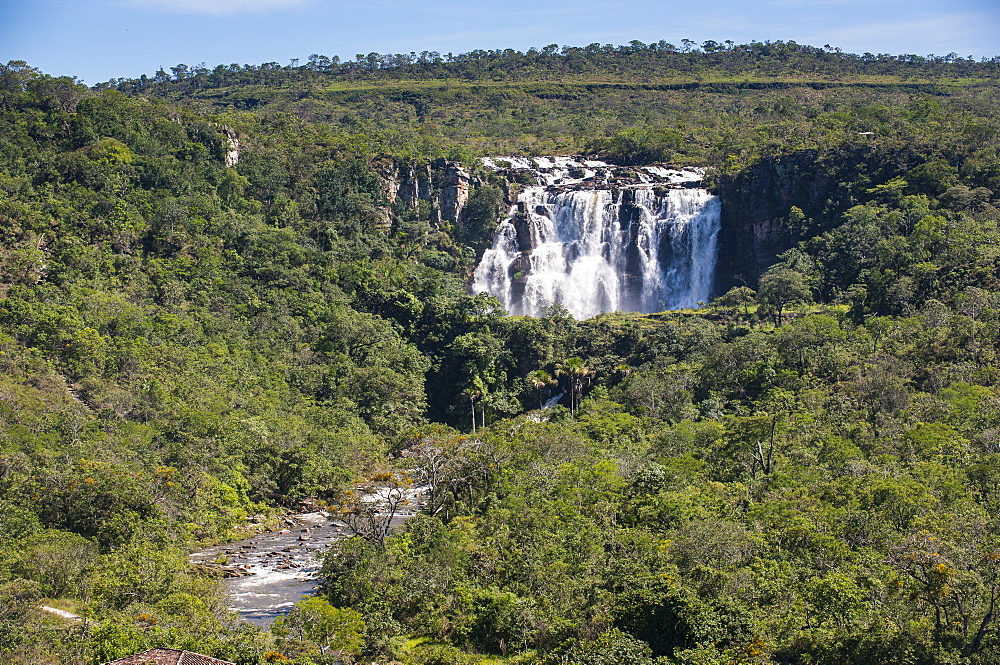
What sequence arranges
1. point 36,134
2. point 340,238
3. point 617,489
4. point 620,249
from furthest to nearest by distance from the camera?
point 620,249 < point 340,238 < point 36,134 < point 617,489

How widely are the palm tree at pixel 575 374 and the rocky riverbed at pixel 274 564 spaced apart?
20.4 metres

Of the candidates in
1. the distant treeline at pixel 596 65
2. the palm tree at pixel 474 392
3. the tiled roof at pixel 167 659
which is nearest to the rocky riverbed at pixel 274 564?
the tiled roof at pixel 167 659

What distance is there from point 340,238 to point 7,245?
22.8 metres

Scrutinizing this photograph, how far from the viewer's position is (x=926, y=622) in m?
22.8

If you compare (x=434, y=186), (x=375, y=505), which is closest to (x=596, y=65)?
(x=434, y=186)

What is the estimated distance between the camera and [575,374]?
61125mm

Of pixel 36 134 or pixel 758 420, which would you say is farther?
pixel 36 134

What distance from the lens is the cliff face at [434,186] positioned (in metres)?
79.4

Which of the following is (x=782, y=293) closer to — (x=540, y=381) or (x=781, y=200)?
(x=540, y=381)

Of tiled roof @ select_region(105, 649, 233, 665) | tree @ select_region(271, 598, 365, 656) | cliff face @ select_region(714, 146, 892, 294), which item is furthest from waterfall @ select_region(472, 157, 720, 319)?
tiled roof @ select_region(105, 649, 233, 665)

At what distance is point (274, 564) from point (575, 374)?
29183 mm

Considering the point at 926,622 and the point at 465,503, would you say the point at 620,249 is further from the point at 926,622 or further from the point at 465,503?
the point at 926,622

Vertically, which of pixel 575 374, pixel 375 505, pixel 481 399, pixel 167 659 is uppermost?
pixel 167 659

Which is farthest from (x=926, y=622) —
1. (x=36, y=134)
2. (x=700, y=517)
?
(x=36, y=134)
